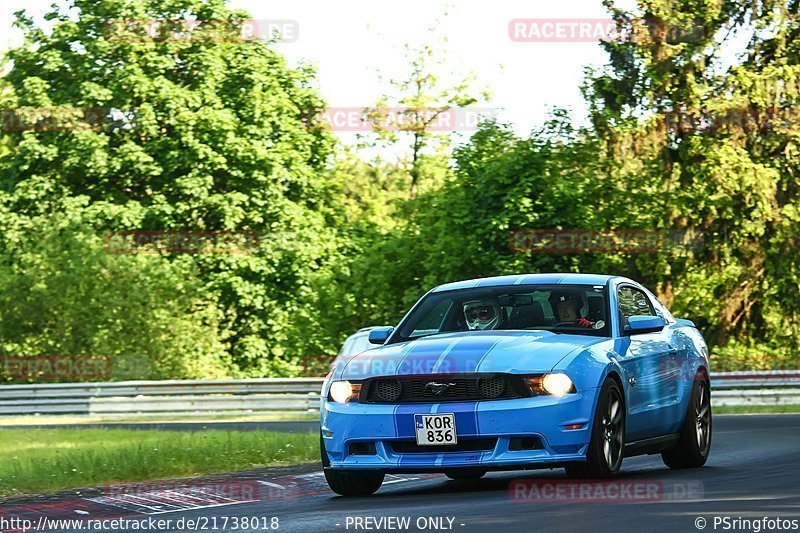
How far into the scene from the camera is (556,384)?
32.4ft

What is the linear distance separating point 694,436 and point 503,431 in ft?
10.6

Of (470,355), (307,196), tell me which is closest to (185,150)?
(307,196)

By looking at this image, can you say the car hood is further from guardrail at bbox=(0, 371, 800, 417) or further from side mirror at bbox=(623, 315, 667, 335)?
guardrail at bbox=(0, 371, 800, 417)

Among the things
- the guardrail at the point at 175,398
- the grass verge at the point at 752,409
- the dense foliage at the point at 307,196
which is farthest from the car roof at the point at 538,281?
the dense foliage at the point at 307,196

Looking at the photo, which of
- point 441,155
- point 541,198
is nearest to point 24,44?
point 441,155

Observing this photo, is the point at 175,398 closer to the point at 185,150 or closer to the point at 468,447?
the point at 185,150

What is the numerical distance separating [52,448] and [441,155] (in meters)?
37.0

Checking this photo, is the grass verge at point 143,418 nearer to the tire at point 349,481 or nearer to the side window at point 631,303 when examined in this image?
the side window at point 631,303

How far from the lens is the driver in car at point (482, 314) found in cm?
1134

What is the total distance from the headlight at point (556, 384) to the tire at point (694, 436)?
2.72 metres

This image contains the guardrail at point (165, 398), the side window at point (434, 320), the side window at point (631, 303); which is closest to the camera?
the side window at point (434, 320)

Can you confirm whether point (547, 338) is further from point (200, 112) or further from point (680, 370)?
point (200, 112)

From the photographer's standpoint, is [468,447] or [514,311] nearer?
[468,447]

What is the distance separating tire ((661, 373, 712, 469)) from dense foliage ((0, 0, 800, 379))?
2173cm
